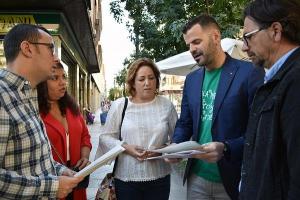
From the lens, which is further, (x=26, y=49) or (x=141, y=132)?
(x=141, y=132)

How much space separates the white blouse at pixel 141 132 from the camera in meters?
3.45

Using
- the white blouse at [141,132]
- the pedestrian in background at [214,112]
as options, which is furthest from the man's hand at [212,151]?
the white blouse at [141,132]

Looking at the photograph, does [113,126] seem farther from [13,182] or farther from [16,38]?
[13,182]

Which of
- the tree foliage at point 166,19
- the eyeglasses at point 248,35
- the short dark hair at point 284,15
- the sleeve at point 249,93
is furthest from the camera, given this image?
the tree foliage at point 166,19

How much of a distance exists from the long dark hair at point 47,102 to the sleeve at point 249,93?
5.24ft

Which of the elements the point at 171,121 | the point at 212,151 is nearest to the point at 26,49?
the point at 212,151

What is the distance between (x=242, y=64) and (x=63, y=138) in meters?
1.64

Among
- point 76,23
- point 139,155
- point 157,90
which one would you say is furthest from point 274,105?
point 76,23

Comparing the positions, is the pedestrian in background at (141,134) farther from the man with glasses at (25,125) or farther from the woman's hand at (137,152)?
the man with glasses at (25,125)

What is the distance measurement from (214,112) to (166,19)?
6.91 m

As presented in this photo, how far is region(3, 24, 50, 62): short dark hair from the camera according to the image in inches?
88.8

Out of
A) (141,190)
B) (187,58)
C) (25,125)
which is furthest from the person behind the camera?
(187,58)

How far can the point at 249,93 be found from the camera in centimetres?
286

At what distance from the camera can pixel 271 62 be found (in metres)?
2.01
